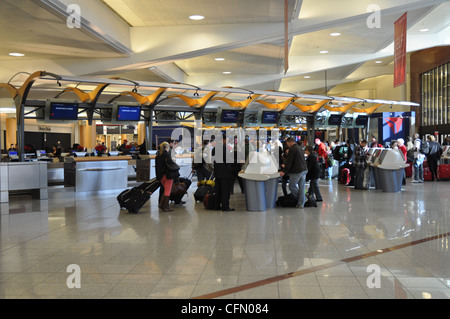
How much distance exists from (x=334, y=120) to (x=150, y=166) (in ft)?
29.1

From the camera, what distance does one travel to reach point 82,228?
24.0ft

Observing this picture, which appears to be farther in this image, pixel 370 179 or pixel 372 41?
pixel 372 41

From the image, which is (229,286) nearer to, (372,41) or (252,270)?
(252,270)

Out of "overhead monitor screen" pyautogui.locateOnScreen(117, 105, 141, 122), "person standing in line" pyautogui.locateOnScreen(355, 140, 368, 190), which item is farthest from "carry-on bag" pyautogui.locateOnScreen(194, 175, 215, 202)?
"person standing in line" pyautogui.locateOnScreen(355, 140, 368, 190)

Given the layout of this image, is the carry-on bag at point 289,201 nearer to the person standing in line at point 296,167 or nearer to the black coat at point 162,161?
the person standing in line at point 296,167

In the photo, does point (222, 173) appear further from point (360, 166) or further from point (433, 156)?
point (433, 156)

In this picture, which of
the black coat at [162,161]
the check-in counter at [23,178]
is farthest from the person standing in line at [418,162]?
the check-in counter at [23,178]

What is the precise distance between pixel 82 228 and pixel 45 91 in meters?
12.7

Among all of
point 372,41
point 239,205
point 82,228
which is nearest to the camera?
point 82,228

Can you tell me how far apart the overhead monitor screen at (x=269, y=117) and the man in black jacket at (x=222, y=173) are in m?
8.66

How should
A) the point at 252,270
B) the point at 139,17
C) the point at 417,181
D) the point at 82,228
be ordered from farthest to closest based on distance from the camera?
the point at 417,181 → the point at 139,17 → the point at 82,228 → the point at 252,270

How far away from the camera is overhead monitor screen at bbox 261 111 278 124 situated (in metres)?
17.8

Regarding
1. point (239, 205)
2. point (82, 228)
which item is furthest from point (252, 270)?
point (239, 205)

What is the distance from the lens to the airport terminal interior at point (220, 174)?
14.9 ft
